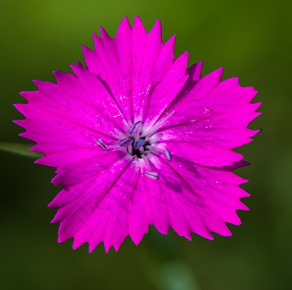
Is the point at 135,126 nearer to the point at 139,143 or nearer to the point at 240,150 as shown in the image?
the point at 139,143

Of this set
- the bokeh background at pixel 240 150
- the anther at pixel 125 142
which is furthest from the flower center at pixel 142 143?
the bokeh background at pixel 240 150

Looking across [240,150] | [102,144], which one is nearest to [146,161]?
[102,144]

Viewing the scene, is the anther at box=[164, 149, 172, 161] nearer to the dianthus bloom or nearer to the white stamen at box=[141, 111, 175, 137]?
the dianthus bloom

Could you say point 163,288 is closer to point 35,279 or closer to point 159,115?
point 35,279

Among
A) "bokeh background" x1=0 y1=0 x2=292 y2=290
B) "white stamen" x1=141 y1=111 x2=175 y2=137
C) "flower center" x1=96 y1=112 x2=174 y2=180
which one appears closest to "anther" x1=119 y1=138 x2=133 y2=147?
"flower center" x1=96 y1=112 x2=174 y2=180

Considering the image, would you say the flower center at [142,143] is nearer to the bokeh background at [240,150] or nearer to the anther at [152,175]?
the anther at [152,175]
